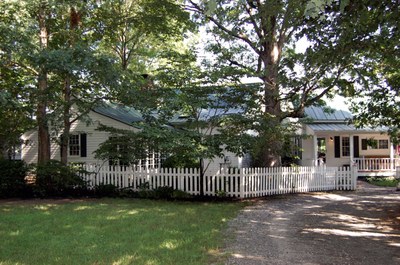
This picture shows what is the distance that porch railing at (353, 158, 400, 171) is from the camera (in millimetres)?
22469

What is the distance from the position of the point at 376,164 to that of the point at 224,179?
13.6 metres

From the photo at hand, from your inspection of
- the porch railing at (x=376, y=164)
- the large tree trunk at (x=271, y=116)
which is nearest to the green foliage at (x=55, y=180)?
the large tree trunk at (x=271, y=116)

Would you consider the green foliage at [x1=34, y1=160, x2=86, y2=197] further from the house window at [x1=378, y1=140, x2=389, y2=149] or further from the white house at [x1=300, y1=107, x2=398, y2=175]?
the house window at [x1=378, y1=140, x2=389, y2=149]

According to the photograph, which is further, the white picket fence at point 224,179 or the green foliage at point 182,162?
the green foliage at point 182,162

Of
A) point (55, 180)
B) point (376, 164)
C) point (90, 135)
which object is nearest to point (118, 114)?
point (90, 135)

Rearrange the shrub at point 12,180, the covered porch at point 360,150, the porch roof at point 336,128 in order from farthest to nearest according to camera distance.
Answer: the covered porch at point 360,150 < the porch roof at point 336,128 < the shrub at point 12,180

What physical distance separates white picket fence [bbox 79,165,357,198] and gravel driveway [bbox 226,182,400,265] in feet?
3.00

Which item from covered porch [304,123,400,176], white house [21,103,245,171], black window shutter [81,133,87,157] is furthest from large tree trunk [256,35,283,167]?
black window shutter [81,133,87,157]

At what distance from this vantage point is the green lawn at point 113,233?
581 centimetres

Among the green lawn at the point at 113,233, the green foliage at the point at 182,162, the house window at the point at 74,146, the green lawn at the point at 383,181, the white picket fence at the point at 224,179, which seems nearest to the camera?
the green lawn at the point at 113,233

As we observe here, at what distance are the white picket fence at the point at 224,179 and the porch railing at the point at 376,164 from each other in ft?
24.7

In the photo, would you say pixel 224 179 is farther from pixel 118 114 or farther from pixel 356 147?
pixel 356 147

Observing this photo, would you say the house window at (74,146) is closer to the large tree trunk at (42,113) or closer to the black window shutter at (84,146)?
the black window shutter at (84,146)

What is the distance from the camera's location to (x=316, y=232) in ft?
25.9
